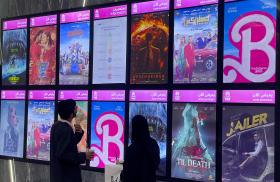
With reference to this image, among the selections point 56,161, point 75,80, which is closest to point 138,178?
point 56,161

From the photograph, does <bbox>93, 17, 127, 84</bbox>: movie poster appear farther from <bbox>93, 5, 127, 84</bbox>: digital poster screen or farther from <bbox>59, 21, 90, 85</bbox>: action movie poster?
<bbox>59, 21, 90, 85</bbox>: action movie poster

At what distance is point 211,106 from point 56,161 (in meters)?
1.44

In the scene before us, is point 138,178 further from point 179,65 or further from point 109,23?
point 109,23

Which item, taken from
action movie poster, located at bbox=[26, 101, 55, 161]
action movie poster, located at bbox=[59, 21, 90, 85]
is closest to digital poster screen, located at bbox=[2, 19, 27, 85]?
action movie poster, located at bbox=[26, 101, 55, 161]

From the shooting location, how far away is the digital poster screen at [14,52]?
5659 millimetres

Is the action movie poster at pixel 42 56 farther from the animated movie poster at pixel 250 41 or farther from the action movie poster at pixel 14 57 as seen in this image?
the animated movie poster at pixel 250 41

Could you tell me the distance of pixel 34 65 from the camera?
5539mm

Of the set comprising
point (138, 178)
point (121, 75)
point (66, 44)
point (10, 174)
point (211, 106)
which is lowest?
point (10, 174)

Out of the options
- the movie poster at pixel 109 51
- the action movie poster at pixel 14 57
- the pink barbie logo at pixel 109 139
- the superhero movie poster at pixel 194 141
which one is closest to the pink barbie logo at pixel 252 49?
the superhero movie poster at pixel 194 141

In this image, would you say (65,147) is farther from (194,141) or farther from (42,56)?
(42,56)

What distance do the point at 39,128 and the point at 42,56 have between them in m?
0.85

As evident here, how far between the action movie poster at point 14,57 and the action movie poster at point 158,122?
72.2 inches

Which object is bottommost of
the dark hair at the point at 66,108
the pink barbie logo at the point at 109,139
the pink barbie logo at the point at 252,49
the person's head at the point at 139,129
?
the pink barbie logo at the point at 109,139

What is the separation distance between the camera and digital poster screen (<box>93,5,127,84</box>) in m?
4.75
